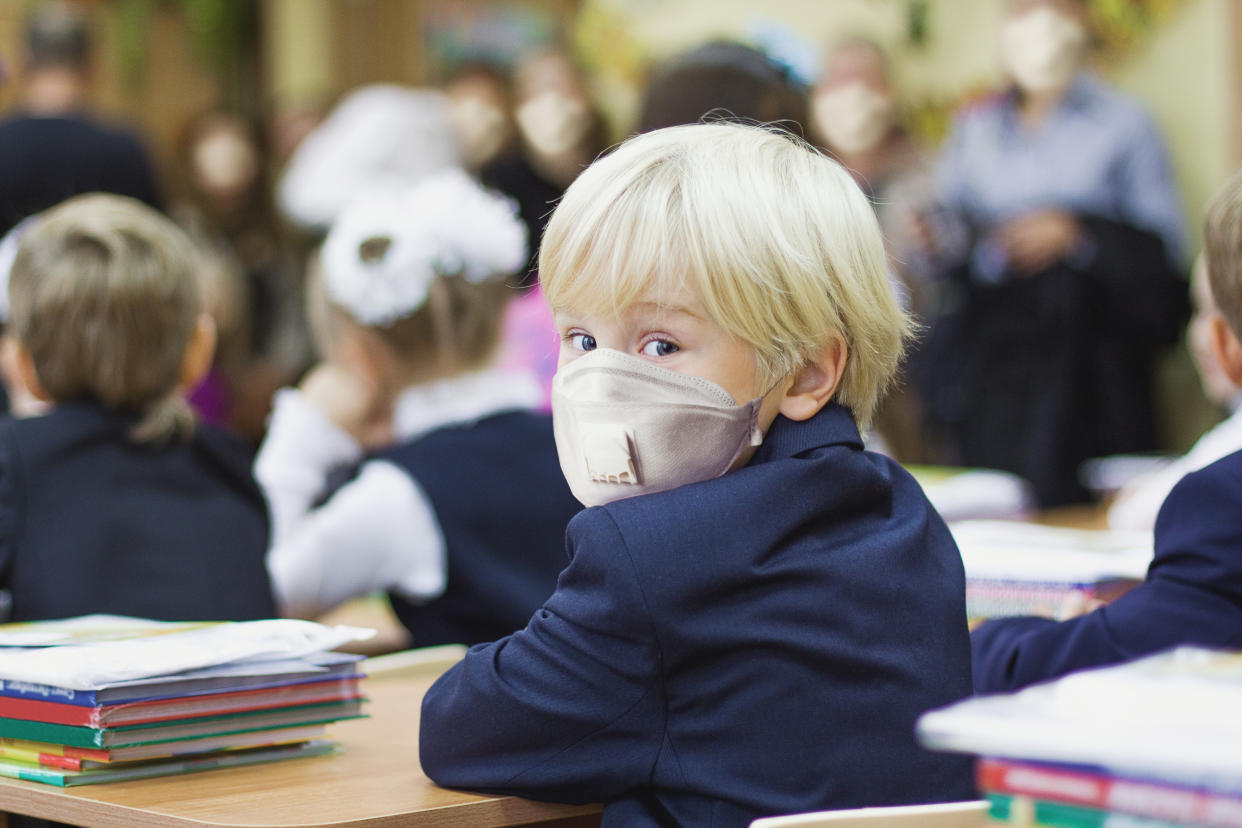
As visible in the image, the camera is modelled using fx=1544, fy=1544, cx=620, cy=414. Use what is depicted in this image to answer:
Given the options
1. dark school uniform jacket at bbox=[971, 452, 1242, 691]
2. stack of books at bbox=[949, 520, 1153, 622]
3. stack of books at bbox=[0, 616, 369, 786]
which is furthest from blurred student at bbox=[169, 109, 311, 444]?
dark school uniform jacket at bbox=[971, 452, 1242, 691]

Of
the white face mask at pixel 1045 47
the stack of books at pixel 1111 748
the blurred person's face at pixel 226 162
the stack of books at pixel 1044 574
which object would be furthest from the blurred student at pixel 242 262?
the stack of books at pixel 1111 748

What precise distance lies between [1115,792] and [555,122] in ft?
14.2

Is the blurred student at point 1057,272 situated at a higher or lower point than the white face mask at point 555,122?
lower

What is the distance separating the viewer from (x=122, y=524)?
190cm

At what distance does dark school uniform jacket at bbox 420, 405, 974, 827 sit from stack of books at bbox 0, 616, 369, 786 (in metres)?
0.22

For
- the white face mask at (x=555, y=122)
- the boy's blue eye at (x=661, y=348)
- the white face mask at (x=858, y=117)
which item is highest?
the white face mask at (x=555, y=122)

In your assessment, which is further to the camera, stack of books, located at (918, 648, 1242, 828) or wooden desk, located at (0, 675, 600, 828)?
wooden desk, located at (0, 675, 600, 828)

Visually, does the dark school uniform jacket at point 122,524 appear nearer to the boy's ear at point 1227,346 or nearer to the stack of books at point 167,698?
the stack of books at point 167,698

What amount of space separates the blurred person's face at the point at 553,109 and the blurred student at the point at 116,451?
291 centimetres

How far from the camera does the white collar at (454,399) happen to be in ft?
8.48

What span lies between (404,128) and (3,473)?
3.42 metres

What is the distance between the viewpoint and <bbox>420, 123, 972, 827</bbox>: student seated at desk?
3.76 feet

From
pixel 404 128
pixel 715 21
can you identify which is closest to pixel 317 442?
pixel 404 128

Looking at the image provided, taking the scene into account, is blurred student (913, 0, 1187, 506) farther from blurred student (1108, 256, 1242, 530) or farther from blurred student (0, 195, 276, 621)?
blurred student (0, 195, 276, 621)
